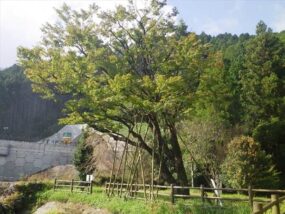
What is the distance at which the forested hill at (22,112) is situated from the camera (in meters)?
71.9

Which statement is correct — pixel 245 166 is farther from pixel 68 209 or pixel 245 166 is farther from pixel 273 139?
pixel 68 209

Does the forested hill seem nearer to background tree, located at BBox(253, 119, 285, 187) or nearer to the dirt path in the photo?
background tree, located at BBox(253, 119, 285, 187)

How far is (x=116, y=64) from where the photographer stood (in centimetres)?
1728

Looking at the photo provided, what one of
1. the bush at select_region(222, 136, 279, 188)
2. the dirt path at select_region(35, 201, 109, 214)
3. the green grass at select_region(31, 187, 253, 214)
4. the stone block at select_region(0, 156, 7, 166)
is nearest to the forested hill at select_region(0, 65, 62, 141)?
the stone block at select_region(0, 156, 7, 166)

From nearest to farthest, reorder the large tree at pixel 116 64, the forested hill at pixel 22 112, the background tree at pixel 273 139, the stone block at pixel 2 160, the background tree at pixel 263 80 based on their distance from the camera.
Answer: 1. the large tree at pixel 116 64
2. the background tree at pixel 273 139
3. the background tree at pixel 263 80
4. the stone block at pixel 2 160
5. the forested hill at pixel 22 112

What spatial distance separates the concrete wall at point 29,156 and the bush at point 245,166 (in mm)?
32475

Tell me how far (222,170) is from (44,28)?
1403 centimetres

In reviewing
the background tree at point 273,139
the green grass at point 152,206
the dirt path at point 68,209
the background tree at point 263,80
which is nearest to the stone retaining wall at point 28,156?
the background tree at point 263,80

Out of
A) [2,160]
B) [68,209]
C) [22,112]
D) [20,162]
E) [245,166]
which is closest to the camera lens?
[68,209]

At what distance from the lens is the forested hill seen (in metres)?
71.9

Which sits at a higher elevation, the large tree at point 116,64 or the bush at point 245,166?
the large tree at point 116,64

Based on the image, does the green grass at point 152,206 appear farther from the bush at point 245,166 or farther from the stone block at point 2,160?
the stone block at point 2,160

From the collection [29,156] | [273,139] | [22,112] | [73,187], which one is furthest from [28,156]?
[273,139]

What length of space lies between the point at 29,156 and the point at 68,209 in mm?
34328
